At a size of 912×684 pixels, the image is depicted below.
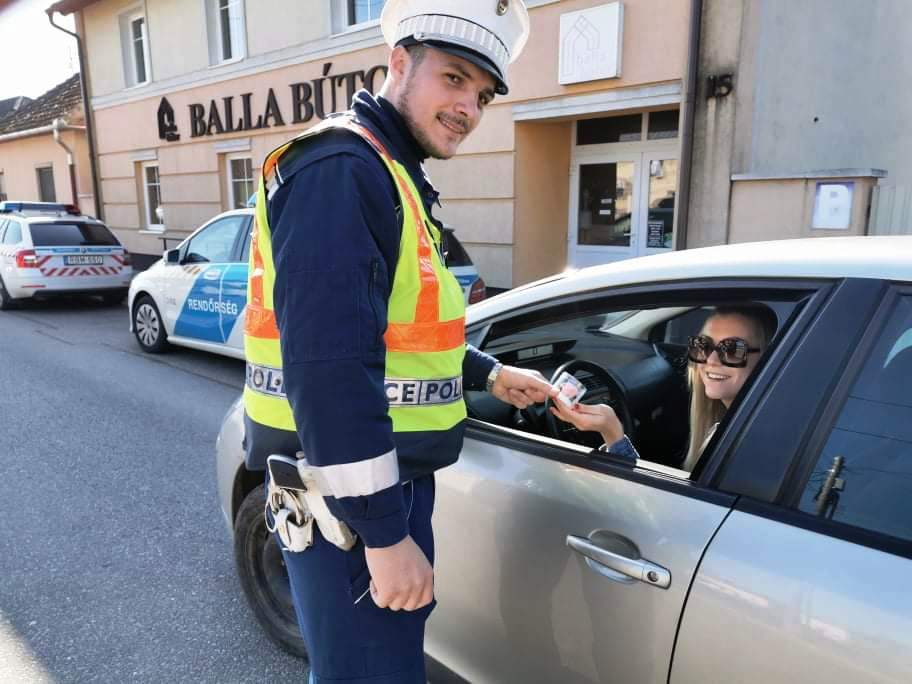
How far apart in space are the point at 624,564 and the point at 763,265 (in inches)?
27.7

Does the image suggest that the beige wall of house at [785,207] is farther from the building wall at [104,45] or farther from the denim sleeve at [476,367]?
the building wall at [104,45]

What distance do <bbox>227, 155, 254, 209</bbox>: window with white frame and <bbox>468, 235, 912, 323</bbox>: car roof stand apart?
1157 cm

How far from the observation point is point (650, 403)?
2365 millimetres

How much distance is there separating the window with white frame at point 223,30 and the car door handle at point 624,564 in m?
12.3

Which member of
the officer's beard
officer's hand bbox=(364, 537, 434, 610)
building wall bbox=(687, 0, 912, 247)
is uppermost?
building wall bbox=(687, 0, 912, 247)

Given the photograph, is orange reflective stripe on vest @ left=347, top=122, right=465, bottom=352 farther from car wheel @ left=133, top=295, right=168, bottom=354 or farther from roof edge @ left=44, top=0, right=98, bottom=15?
roof edge @ left=44, top=0, right=98, bottom=15

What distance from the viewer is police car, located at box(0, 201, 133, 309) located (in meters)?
9.88

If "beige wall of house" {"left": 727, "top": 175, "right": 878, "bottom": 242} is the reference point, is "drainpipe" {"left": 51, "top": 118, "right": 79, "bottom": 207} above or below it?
above

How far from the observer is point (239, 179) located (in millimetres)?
12742

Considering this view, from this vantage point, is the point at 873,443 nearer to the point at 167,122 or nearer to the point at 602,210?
the point at 602,210

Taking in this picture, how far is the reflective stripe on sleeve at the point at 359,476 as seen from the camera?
1.11m

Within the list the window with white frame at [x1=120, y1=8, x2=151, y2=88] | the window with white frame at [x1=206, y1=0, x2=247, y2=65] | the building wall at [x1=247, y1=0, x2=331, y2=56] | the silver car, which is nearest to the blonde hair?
the silver car

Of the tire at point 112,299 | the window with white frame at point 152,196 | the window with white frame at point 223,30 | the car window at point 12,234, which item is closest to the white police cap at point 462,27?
the car window at point 12,234

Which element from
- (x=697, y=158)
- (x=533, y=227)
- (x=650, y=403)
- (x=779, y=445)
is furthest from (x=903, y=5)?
(x=779, y=445)
